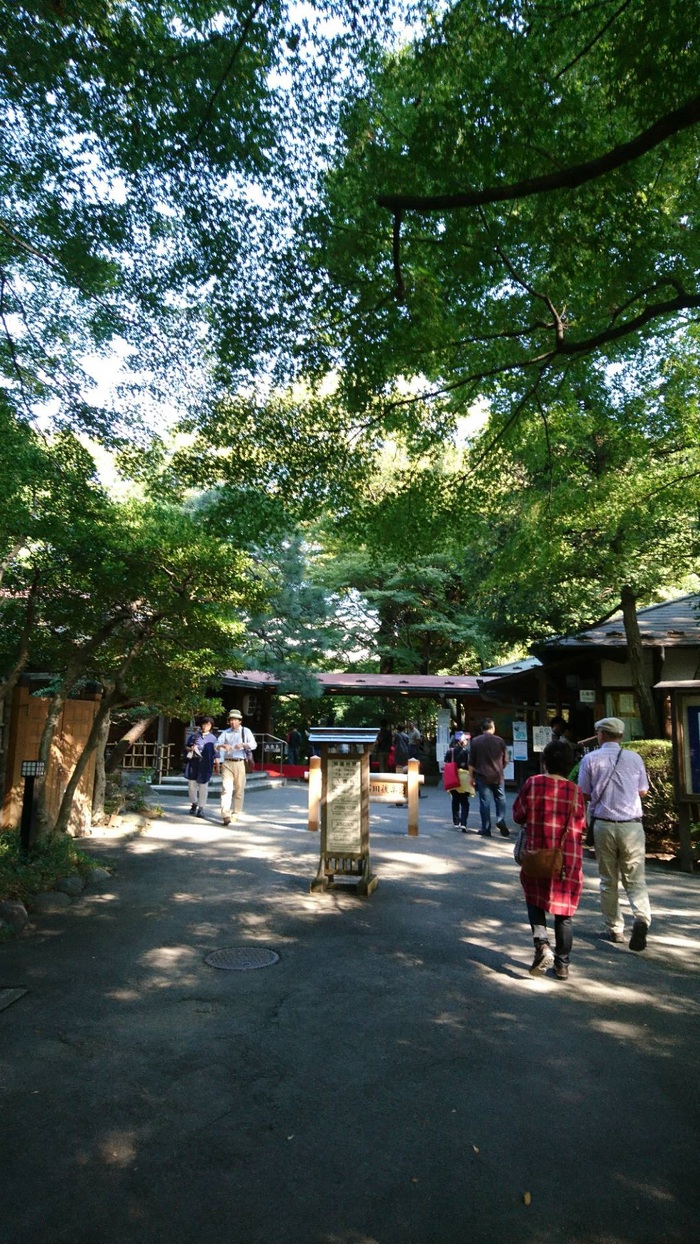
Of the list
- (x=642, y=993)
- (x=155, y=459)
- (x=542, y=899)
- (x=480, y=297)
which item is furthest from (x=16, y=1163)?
(x=480, y=297)

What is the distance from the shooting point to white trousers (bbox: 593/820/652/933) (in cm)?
585

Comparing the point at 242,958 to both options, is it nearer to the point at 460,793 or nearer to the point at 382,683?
the point at 460,793

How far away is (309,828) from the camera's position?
1155 centimetres

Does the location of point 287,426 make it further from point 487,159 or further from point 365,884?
point 365,884

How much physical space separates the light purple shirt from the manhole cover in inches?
114

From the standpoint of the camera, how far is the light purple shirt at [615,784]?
5.89 metres

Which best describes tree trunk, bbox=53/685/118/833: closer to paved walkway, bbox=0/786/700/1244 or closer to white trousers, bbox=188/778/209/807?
paved walkway, bbox=0/786/700/1244

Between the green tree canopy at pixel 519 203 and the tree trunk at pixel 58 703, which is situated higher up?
the green tree canopy at pixel 519 203

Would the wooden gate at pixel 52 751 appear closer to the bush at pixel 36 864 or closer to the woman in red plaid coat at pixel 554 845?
the bush at pixel 36 864

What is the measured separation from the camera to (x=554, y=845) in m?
5.04

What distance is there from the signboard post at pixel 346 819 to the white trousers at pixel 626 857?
2.43m

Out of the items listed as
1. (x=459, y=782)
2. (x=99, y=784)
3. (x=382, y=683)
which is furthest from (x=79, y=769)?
(x=382, y=683)

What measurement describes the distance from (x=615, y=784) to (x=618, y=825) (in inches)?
12.9

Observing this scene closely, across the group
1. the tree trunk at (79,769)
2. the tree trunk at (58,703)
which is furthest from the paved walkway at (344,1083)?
the tree trunk at (79,769)
